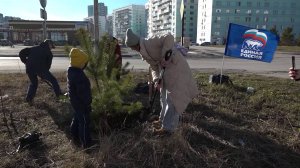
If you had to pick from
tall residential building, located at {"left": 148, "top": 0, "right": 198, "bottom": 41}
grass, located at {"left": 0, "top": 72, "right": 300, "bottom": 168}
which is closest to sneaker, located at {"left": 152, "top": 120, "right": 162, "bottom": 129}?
grass, located at {"left": 0, "top": 72, "right": 300, "bottom": 168}

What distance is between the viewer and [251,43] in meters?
7.54

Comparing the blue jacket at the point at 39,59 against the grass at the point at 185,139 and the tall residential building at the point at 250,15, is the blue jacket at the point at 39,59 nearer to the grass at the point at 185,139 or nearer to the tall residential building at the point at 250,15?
the grass at the point at 185,139

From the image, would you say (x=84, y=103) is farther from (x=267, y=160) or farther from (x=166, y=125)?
(x=267, y=160)

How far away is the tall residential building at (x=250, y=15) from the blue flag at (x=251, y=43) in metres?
87.4

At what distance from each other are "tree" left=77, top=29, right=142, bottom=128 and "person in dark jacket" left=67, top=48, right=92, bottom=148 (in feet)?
1.22

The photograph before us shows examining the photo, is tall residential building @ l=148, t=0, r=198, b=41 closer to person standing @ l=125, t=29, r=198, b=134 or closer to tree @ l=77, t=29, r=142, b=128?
tree @ l=77, t=29, r=142, b=128

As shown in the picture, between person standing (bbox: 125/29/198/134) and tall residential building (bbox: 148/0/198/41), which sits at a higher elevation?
tall residential building (bbox: 148/0/198/41)

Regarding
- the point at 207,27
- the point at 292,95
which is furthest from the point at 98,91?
the point at 207,27

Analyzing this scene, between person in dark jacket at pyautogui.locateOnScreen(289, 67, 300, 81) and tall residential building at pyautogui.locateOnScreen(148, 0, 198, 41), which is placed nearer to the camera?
person in dark jacket at pyautogui.locateOnScreen(289, 67, 300, 81)

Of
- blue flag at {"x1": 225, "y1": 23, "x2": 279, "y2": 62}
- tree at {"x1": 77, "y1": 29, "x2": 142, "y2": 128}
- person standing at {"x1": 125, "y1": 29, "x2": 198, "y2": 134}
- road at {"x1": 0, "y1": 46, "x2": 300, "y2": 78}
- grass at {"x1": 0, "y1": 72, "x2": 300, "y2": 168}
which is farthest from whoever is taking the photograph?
road at {"x1": 0, "y1": 46, "x2": 300, "y2": 78}

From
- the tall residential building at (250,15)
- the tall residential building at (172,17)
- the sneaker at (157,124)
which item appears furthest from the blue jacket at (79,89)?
the tall residential building at (172,17)

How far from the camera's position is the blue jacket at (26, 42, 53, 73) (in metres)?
6.50

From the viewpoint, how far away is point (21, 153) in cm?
382

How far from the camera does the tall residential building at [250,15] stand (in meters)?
93.2
